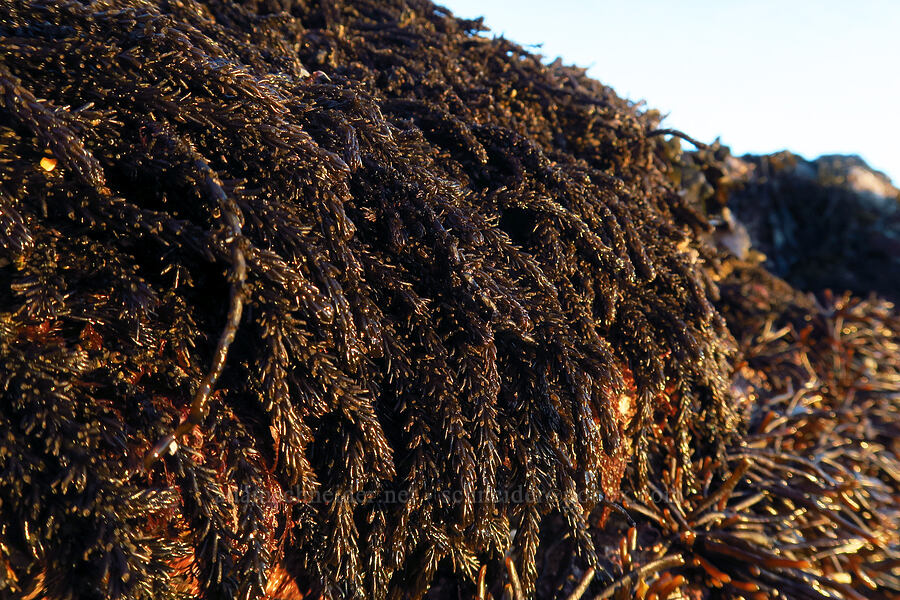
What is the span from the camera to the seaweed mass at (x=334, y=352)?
1.39 m

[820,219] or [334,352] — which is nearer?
[334,352]

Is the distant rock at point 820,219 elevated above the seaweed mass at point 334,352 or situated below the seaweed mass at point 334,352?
above

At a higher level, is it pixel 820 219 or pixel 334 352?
pixel 820 219

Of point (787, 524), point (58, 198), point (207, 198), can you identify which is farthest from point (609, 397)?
point (58, 198)

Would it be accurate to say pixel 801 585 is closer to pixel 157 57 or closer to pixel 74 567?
pixel 74 567

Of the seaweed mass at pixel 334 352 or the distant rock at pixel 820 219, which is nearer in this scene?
the seaweed mass at pixel 334 352

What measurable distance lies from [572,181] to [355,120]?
108cm

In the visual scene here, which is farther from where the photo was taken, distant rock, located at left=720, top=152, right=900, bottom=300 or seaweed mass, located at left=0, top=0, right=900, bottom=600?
distant rock, located at left=720, top=152, right=900, bottom=300

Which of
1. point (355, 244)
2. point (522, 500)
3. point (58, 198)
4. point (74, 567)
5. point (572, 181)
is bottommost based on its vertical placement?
point (74, 567)

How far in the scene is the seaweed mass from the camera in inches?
54.9

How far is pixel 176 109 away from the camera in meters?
1.64

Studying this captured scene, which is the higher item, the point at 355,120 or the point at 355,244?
the point at 355,120

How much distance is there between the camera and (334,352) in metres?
1.71

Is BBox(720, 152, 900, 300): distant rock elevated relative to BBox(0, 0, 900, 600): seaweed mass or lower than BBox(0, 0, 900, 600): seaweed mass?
elevated
